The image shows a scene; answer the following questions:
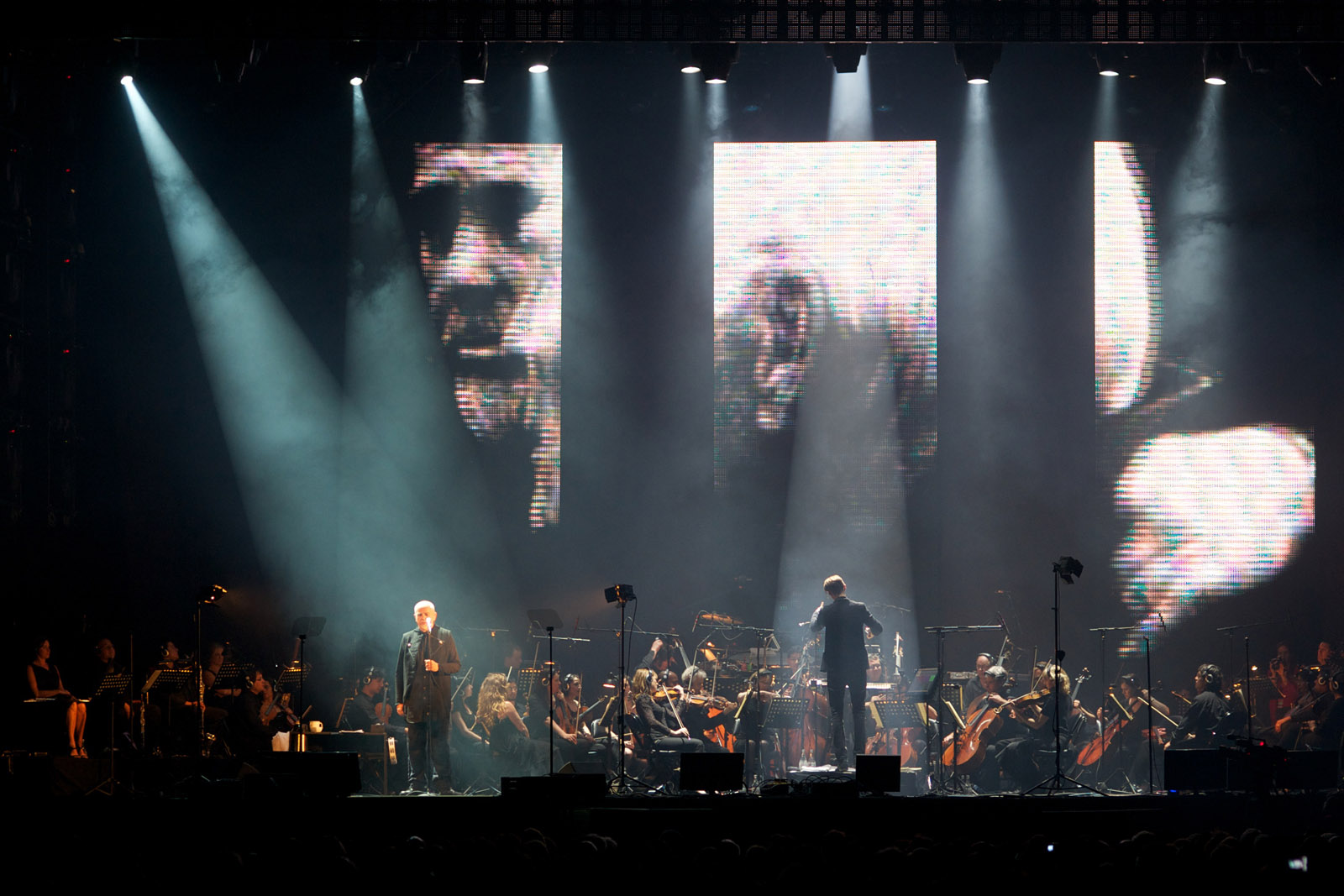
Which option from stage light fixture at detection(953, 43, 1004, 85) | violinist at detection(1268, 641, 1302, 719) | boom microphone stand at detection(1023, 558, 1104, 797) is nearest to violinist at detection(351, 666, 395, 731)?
boom microphone stand at detection(1023, 558, 1104, 797)

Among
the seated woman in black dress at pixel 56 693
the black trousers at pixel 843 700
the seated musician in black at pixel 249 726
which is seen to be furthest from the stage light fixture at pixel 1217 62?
the seated woman in black dress at pixel 56 693

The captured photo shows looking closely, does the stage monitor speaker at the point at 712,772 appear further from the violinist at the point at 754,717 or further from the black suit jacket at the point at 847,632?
the black suit jacket at the point at 847,632

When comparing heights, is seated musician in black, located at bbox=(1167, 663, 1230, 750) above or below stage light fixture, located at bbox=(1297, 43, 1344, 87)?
below

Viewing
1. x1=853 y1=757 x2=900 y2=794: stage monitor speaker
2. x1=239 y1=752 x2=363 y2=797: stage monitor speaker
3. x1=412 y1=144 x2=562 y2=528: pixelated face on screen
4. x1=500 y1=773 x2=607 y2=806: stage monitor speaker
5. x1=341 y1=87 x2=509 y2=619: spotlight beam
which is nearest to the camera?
x1=500 y1=773 x2=607 y2=806: stage monitor speaker

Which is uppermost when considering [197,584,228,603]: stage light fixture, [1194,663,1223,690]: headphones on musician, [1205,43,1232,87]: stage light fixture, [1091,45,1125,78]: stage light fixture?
[1091,45,1125,78]: stage light fixture

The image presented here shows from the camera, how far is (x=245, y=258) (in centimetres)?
1260

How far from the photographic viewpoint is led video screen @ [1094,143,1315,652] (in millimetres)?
12305

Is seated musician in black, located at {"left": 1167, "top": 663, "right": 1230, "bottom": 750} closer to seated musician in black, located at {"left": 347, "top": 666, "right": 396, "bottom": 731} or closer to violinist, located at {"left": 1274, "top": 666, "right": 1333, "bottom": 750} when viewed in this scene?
violinist, located at {"left": 1274, "top": 666, "right": 1333, "bottom": 750}

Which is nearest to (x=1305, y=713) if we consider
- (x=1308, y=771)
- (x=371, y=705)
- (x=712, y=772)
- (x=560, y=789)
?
(x=1308, y=771)

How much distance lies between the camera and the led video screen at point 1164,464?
1230 cm

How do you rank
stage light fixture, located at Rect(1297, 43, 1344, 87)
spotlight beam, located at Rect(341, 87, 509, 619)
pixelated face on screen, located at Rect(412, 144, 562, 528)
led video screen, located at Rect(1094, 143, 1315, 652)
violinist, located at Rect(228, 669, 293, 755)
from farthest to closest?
pixelated face on screen, located at Rect(412, 144, 562, 528), spotlight beam, located at Rect(341, 87, 509, 619), led video screen, located at Rect(1094, 143, 1315, 652), stage light fixture, located at Rect(1297, 43, 1344, 87), violinist, located at Rect(228, 669, 293, 755)

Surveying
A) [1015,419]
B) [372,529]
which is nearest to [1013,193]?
[1015,419]

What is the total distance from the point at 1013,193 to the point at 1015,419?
2.21 m

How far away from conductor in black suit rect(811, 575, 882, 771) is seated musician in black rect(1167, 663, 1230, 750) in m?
2.45
